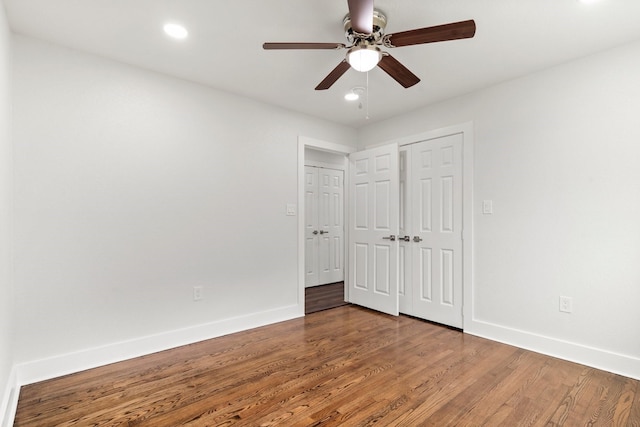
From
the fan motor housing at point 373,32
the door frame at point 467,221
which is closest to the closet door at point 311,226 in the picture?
the door frame at point 467,221

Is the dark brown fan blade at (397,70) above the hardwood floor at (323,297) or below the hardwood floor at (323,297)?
above

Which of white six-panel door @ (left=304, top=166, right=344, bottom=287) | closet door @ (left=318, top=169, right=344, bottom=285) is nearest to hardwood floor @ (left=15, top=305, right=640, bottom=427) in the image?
→ white six-panel door @ (left=304, top=166, right=344, bottom=287)

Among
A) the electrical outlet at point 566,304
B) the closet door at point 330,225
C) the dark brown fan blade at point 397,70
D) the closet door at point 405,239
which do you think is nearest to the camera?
the dark brown fan blade at point 397,70

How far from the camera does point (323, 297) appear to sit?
15.5ft

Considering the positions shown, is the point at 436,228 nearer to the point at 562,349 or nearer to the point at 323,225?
the point at 562,349

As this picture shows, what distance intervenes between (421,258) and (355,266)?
3.15ft

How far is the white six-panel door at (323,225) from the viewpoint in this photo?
5.43m

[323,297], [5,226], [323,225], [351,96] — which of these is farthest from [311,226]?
[5,226]

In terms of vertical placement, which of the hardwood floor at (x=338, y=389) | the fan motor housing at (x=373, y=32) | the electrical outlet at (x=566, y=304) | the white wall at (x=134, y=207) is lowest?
the hardwood floor at (x=338, y=389)

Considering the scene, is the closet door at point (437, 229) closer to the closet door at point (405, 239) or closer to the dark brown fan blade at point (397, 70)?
the closet door at point (405, 239)

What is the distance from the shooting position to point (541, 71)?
2.78 meters

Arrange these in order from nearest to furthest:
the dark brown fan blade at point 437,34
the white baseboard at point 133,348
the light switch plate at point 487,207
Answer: the dark brown fan blade at point 437,34, the white baseboard at point 133,348, the light switch plate at point 487,207

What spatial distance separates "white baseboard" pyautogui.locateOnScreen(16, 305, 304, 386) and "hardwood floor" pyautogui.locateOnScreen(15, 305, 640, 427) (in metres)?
0.08

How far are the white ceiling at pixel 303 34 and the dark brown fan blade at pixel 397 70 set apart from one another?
10.2 inches
